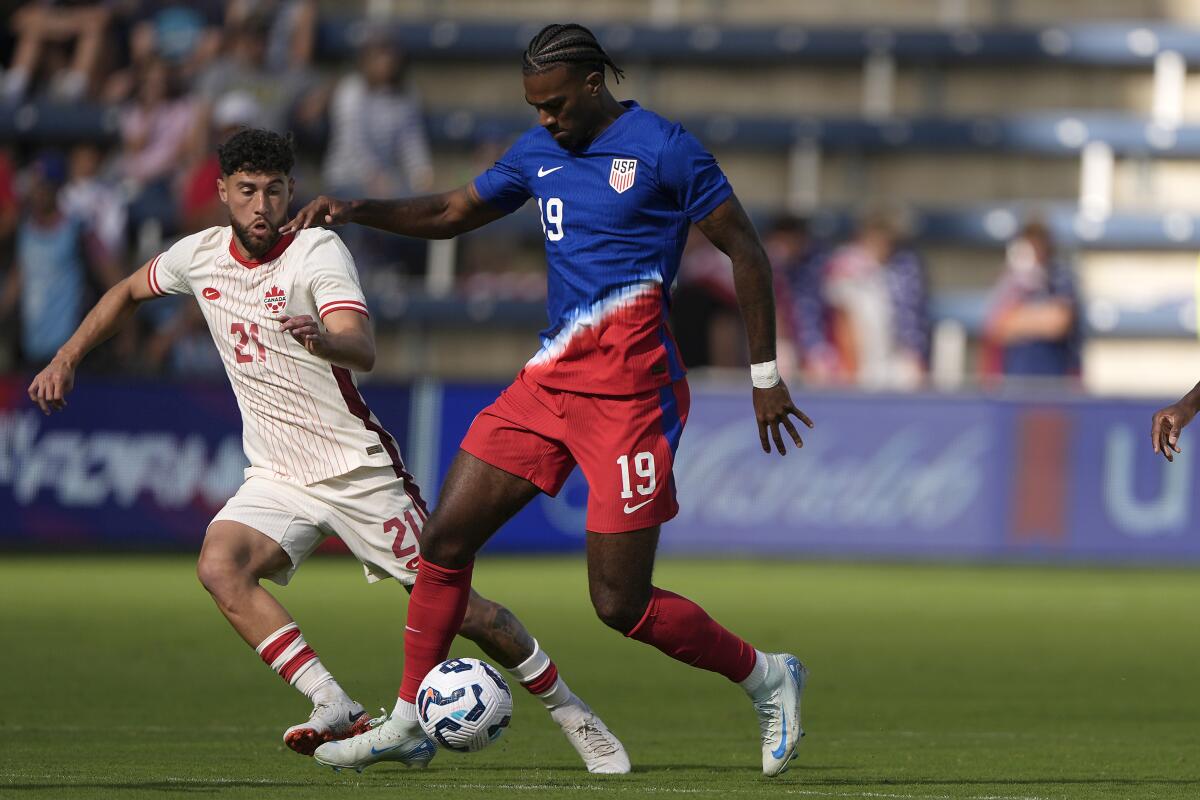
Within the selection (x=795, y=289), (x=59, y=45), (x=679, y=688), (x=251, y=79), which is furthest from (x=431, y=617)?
(x=59, y=45)

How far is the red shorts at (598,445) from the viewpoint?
683 centimetres

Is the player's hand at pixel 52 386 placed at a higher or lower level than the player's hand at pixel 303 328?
lower

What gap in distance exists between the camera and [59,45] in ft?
64.9

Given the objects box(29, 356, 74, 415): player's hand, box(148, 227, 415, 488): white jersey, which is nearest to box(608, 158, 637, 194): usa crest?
box(148, 227, 415, 488): white jersey

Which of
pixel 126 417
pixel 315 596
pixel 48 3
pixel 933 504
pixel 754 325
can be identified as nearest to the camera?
pixel 754 325

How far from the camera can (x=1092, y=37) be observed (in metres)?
22.5

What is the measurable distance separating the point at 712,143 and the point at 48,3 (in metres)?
6.85

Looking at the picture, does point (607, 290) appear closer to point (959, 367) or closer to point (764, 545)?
point (764, 545)

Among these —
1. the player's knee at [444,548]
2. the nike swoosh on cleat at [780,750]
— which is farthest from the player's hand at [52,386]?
the nike swoosh on cleat at [780,750]

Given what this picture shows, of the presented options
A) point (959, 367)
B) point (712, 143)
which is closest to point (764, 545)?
point (959, 367)

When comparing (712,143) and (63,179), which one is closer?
(63,179)

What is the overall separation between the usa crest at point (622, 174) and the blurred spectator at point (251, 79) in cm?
1238

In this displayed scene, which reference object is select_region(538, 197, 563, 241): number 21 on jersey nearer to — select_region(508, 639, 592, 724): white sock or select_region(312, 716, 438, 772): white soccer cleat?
select_region(508, 639, 592, 724): white sock

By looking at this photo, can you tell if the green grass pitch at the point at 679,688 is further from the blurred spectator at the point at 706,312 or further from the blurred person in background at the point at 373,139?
the blurred person in background at the point at 373,139
